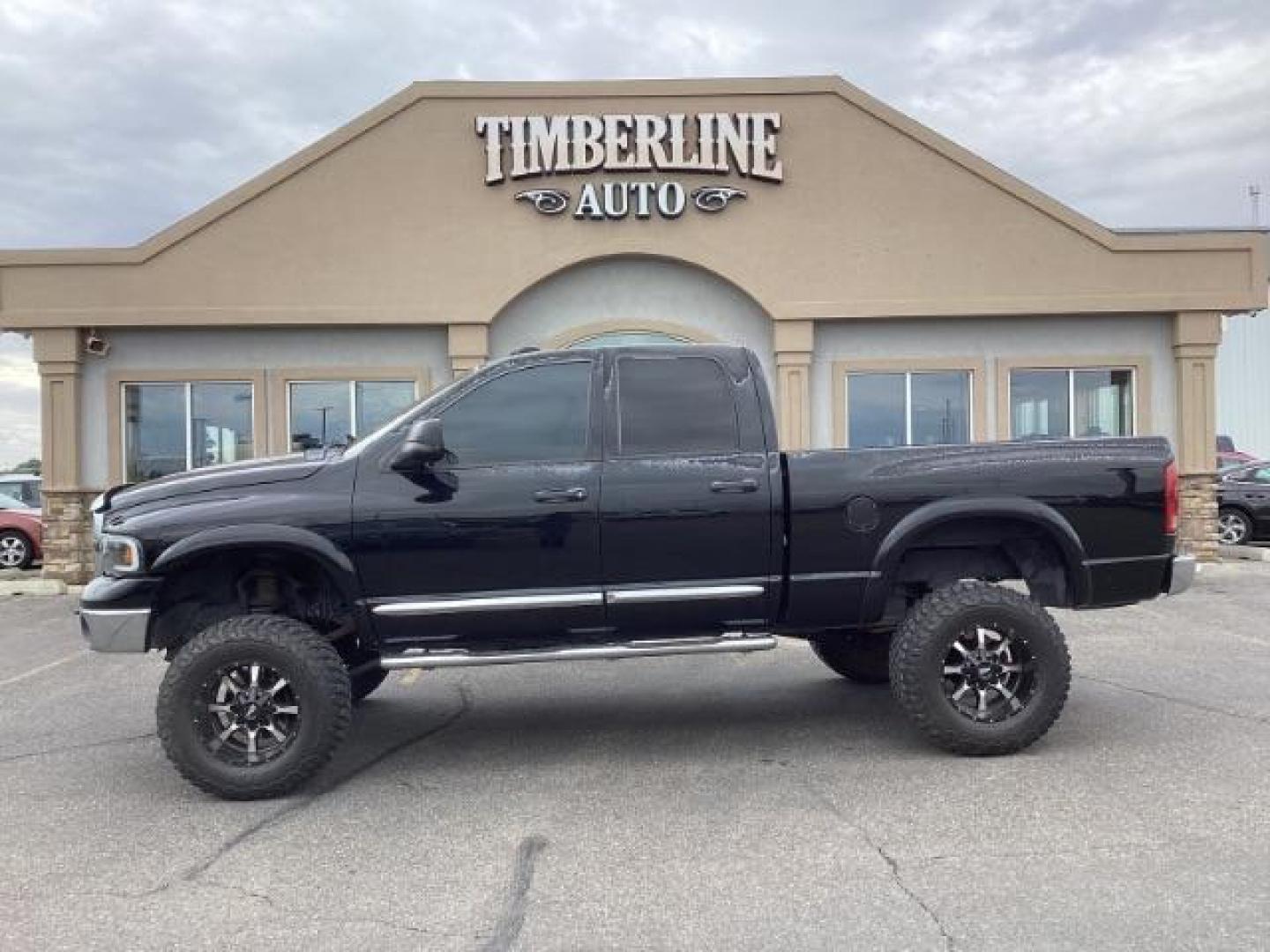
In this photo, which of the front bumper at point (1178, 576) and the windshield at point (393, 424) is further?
the front bumper at point (1178, 576)

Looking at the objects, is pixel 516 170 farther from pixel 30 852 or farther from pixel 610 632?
→ pixel 30 852

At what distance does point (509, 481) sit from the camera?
5227 mm

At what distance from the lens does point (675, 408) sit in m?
5.57

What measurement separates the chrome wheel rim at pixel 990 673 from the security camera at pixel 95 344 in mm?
11672

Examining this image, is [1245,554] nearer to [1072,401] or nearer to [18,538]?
[1072,401]

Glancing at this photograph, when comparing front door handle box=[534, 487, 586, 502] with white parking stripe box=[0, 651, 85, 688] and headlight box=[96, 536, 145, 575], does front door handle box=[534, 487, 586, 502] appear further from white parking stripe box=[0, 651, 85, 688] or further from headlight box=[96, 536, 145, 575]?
white parking stripe box=[0, 651, 85, 688]

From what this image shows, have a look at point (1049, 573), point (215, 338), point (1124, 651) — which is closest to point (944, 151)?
point (1124, 651)

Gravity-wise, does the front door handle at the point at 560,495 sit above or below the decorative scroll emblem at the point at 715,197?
below

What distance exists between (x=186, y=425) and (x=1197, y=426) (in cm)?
1324

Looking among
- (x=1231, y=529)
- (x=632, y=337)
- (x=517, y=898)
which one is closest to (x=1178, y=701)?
(x=517, y=898)

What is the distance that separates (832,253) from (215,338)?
26.4 feet

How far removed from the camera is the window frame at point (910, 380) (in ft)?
43.6

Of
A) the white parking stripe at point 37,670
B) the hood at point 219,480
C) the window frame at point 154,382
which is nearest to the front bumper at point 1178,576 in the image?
the hood at point 219,480

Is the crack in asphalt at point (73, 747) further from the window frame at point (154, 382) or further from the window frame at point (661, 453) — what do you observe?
the window frame at point (154, 382)
